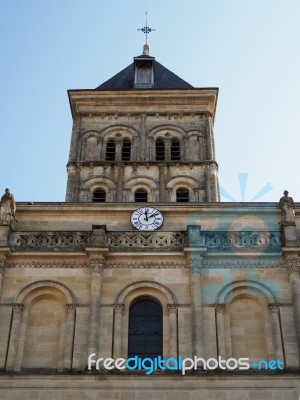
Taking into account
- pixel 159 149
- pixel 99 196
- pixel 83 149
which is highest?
pixel 159 149

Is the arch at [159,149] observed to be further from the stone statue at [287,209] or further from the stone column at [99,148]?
the stone statue at [287,209]

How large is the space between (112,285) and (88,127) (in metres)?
16.4

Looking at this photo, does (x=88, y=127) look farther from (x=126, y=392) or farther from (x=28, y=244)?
(x=126, y=392)

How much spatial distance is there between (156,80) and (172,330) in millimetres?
22974

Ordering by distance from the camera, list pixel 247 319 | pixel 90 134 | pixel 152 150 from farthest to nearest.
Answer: pixel 90 134 < pixel 152 150 < pixel 247 319

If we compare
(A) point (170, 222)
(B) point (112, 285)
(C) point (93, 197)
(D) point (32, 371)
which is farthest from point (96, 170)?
(D) point (32, 371)

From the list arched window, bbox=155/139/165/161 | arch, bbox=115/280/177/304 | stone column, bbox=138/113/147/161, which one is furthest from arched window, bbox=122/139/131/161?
arch, bbox=115/280/177/304

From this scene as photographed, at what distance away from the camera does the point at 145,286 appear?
23.9 metres

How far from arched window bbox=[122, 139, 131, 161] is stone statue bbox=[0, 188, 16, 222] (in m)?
11.8

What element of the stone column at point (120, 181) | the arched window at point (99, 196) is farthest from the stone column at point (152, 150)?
the arched window at point (99, 196)

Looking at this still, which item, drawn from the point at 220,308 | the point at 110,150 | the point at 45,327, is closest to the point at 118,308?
the point at 45,327

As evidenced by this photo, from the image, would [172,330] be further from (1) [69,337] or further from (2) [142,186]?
(2) [142,186]

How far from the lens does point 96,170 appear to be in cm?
3588

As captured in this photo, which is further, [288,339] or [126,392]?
[288,339]
